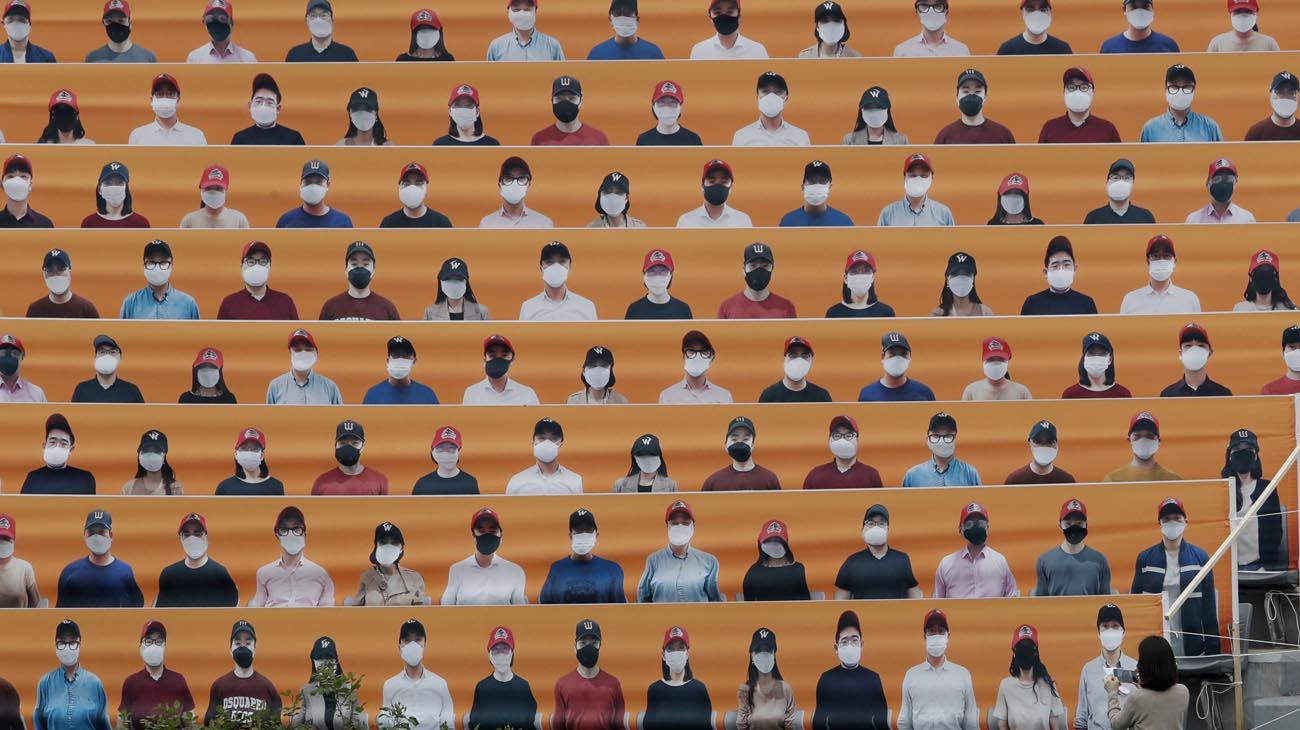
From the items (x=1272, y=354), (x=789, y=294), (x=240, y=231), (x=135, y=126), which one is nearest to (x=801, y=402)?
(x=789, y=294)

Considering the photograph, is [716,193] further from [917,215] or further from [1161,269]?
[1161,269]

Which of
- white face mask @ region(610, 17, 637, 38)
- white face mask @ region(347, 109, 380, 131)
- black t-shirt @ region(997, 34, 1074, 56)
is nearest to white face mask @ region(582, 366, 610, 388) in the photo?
white face mask @ region(347, 109, 380, 131)

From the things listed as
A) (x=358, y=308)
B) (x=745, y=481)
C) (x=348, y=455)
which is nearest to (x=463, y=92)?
(x=358, y=308)

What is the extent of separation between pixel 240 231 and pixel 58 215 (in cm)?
106

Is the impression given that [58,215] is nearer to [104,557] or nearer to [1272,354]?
[104,557]

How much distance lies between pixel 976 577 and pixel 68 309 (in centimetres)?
439

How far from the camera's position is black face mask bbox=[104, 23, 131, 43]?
10.5 m

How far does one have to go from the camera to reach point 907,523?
27.4ft

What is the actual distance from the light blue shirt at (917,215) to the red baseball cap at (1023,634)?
2.32m

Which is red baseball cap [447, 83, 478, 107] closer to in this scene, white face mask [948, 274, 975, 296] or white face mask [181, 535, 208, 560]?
white face mask [948, 274, 975, 296]

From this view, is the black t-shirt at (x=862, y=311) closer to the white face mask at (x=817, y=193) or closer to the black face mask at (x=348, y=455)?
the white face mask at (x=817, y=193)

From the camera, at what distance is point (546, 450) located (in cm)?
872

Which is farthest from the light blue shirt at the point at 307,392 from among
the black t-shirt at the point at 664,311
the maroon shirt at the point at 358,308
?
the black t-shirt at the point at 664,311

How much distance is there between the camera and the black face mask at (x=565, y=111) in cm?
993
